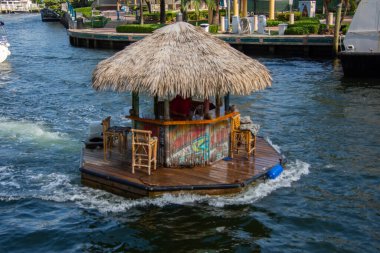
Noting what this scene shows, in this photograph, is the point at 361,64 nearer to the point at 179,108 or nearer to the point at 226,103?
the point at 226,103

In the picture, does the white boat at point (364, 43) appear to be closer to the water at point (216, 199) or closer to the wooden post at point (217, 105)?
the water at point (216, 199)

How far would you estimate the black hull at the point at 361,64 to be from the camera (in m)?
36.2

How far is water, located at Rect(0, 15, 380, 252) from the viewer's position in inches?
555

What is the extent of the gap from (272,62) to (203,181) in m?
31.0

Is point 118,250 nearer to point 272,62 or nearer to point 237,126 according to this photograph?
point 237,126

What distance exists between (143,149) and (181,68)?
2823 mm

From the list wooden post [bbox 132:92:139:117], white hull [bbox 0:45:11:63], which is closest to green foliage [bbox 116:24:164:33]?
white hull [bbox 0:45:11:63]

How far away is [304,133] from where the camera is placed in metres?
23.8

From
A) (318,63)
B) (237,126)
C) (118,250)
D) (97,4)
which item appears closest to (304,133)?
(237,126)

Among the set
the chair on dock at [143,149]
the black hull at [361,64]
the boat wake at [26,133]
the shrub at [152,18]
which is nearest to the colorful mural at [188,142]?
the chair on dock at [143,149]

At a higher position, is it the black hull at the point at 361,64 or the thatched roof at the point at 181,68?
the thatched roof at the point at 181,68

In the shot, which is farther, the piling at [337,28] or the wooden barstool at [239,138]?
the piling at [337,28]

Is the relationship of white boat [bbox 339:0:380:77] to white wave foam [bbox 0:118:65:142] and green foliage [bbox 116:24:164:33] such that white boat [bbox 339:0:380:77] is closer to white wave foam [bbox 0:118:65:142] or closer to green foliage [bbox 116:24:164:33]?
white wave foam [bbox 0:118:65:142]

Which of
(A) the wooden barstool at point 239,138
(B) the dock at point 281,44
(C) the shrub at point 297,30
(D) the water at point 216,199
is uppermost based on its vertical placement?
(C) the shrub at point 297,30
